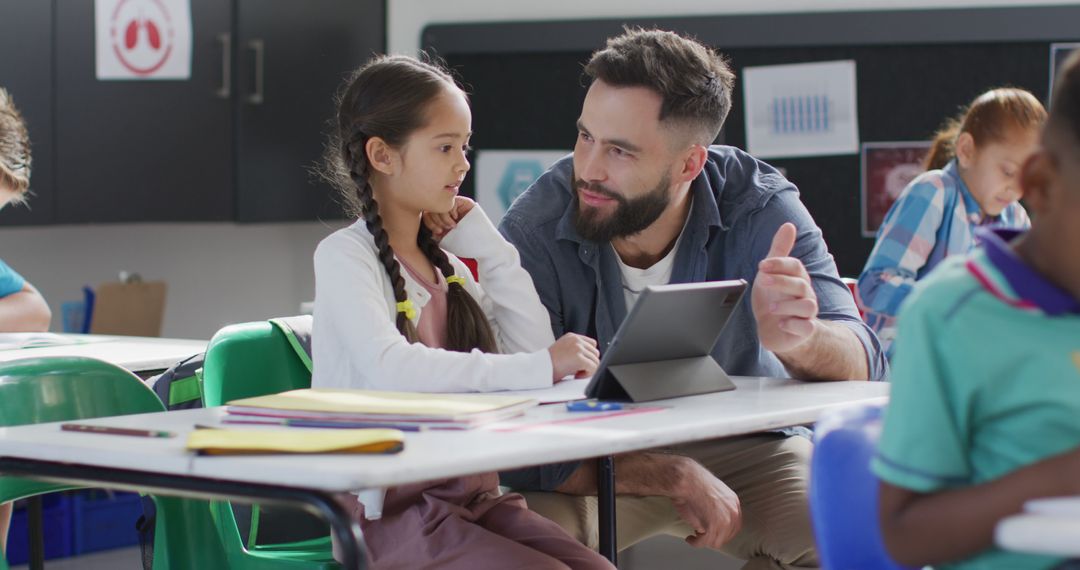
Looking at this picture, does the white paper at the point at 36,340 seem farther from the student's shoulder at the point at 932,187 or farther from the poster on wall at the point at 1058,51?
the poster on wall at the point at 1058,51

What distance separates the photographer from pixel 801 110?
4.04 meters

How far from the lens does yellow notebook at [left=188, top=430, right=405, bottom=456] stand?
4.22 ft

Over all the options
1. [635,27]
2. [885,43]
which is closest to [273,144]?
[635,27]

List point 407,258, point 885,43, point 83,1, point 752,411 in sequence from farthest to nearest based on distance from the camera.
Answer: point 885,43 → point 83,1 → point 407,258 → point 752,411

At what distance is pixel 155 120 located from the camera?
150 inches

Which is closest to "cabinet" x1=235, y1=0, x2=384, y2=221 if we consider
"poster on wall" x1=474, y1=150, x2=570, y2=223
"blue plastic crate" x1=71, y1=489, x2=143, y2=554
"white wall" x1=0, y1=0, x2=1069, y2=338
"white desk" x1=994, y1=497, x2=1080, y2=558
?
"white wall" x1=0, y1=0, x2=1069, y2=338

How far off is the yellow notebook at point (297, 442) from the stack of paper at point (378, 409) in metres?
0.10

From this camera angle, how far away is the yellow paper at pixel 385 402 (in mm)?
1505

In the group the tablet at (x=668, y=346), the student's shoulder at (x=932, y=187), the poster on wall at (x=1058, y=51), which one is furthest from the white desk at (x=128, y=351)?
the poster on wall at (x=1058, y=51)

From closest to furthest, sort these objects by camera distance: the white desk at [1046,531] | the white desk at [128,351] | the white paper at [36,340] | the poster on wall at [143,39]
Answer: the white desk at [1046,531]
the white desk at [128,351]
the white paper at [36,340]
the poster on wall at [143,39]

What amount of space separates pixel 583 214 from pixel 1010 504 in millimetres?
1255

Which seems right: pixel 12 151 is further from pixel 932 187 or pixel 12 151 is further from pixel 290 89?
pixel 932 187

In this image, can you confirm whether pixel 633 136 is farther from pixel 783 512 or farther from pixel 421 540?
pixel 421 540

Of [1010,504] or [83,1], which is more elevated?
[83,1]
